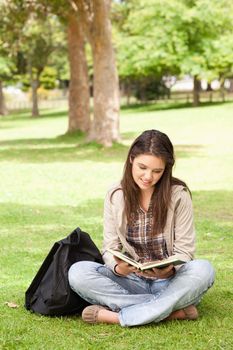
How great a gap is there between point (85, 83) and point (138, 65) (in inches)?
637

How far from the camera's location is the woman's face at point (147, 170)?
16.2 feet

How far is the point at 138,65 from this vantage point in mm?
40219

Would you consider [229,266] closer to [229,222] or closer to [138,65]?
[229,222]

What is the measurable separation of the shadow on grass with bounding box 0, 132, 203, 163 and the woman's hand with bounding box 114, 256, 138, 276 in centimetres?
1225

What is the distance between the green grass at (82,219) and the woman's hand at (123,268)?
13.9 inches

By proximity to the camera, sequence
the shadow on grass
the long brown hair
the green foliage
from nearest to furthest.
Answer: the long brown hair, the shadow on grass, the green foliage

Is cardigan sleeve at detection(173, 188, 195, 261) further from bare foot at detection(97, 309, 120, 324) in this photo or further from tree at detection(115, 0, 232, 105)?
tree at detection(115, 0, 232, 105)

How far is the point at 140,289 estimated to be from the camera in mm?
5172

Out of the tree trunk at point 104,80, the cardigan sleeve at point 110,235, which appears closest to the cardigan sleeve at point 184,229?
the cardigan sleeve at point 110,235

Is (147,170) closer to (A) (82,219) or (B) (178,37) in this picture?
(A) (82,219)

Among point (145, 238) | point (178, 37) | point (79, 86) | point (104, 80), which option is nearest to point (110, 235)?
point (145, 238)

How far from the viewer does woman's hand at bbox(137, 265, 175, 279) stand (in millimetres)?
4851

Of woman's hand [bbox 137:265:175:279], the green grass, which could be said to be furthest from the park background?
woman's hand [bbox 137:265:175:279]

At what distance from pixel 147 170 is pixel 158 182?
216 mm
